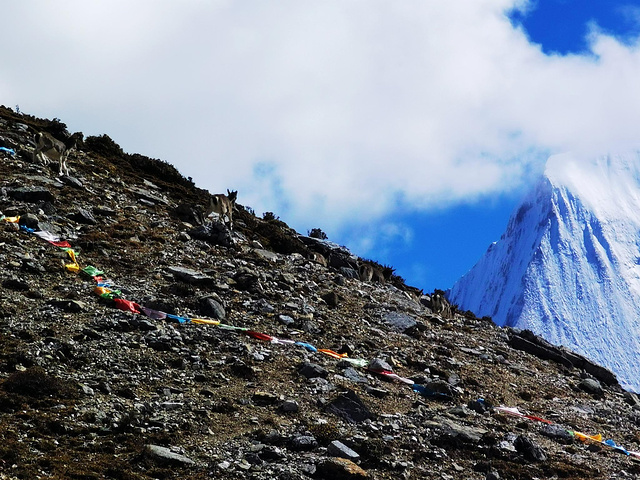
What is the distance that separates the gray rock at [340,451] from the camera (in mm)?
10000

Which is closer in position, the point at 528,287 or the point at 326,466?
the point at 326,466

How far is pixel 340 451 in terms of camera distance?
10031 mm

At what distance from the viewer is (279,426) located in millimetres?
10703

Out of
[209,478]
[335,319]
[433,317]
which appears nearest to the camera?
[209,478]

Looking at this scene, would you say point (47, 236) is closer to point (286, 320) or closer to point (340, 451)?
point (286, 320)

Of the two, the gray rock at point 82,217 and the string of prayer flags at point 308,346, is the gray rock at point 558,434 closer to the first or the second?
the string of prayer flags at point 308,346

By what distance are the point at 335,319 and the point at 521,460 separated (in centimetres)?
809

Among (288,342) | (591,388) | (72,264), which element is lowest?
(72,264)

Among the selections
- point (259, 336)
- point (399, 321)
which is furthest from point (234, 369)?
point (399, 321)

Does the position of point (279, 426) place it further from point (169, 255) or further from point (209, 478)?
point (169, 255)

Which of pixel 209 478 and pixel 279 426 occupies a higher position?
pixel 279 426

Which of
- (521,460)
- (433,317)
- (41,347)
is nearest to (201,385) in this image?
(41,347)

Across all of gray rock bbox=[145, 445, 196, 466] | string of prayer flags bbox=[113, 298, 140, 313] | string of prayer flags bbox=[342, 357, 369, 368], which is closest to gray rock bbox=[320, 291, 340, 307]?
string of prayer flags bbox=[342, 357, 369, 368]

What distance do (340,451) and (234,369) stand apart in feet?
11.3
